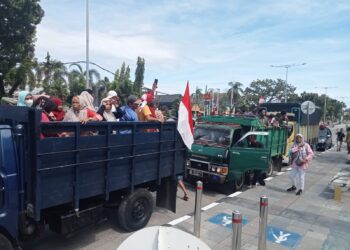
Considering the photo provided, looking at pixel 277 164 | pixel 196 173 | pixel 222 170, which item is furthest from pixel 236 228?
pixel 277 164

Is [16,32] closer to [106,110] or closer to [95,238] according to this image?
[106,110]

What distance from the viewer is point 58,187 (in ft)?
13.5

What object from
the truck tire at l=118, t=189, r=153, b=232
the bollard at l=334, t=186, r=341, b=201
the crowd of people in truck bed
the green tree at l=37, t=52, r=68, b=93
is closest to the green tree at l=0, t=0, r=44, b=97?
the green tree at l=37, t=52, r=68, b=93

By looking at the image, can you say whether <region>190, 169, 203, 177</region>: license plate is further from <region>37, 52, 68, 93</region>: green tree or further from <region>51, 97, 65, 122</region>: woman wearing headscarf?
<region>37, 52, 68, 93</region>: green tree

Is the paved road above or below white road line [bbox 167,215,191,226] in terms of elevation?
below

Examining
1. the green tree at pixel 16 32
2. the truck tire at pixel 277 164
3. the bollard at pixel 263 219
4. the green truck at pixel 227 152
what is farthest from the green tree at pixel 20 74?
the bollard at pixel 263 219

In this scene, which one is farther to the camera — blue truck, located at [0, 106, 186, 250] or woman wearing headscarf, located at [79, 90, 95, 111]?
woman wearing headscarf, located at [79, 90, 95, 111]

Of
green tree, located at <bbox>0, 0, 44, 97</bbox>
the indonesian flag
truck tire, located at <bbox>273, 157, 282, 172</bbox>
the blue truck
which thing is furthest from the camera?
green tree, located at <bbox>0, 0, 44, 97</bbox>

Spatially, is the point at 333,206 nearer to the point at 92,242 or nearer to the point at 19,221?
the point at 92,242

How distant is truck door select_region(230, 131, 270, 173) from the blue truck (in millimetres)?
2773

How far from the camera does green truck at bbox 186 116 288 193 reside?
845 cm

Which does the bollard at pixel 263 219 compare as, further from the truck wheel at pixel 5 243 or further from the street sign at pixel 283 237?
the truck wheel at pixel 5 243

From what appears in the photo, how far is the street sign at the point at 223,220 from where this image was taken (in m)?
6.27

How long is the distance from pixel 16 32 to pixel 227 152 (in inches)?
678
